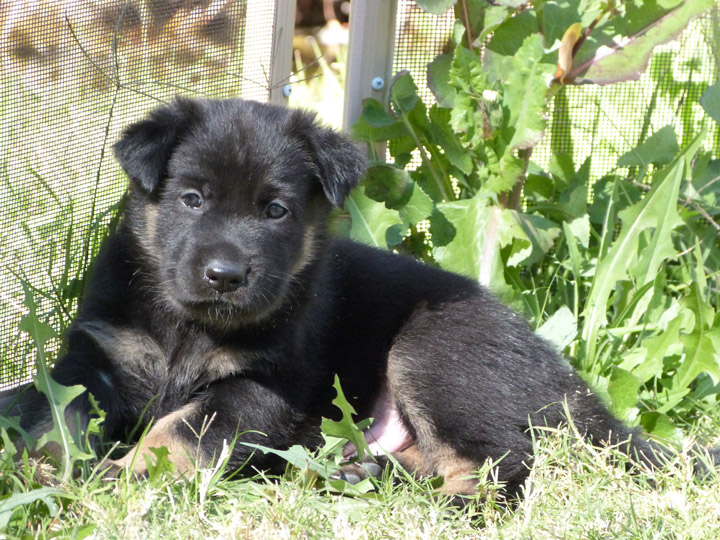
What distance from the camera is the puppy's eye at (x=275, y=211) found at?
10.2 feet

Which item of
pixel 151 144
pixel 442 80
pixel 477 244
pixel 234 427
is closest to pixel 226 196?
pixel 151 144

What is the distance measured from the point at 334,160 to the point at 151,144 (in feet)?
2.06

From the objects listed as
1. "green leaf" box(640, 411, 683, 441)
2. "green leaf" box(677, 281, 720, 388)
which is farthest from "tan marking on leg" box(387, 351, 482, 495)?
"green leaf" box(677, 281, 720, 388)

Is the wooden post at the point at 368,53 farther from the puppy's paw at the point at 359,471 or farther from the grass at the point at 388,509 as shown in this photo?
the grass at the point at 388,509

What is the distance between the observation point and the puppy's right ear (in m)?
2.95

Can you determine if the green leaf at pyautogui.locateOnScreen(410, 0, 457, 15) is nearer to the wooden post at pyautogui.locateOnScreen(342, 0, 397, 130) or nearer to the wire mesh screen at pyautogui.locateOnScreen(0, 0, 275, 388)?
the wooden post at pyautogui.locateOnScreen(342, 0, 397, 130)

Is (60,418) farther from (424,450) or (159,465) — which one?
(424,450)

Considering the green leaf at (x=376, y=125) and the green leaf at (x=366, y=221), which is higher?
the green leaf at (x=376, y=125)

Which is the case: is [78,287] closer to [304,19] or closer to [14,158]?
[14,158]

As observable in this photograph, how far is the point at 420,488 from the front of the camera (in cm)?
285

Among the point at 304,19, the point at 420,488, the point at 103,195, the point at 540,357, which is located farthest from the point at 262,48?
the point at 304,19

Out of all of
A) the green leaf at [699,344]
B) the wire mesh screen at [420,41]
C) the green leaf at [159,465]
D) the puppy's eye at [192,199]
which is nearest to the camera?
the green leaf at [159,465]

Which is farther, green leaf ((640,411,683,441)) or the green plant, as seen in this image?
the green plant

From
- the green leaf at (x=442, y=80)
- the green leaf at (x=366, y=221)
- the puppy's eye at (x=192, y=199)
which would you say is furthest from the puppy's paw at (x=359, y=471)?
the green leaf at (x=442, y=80)
